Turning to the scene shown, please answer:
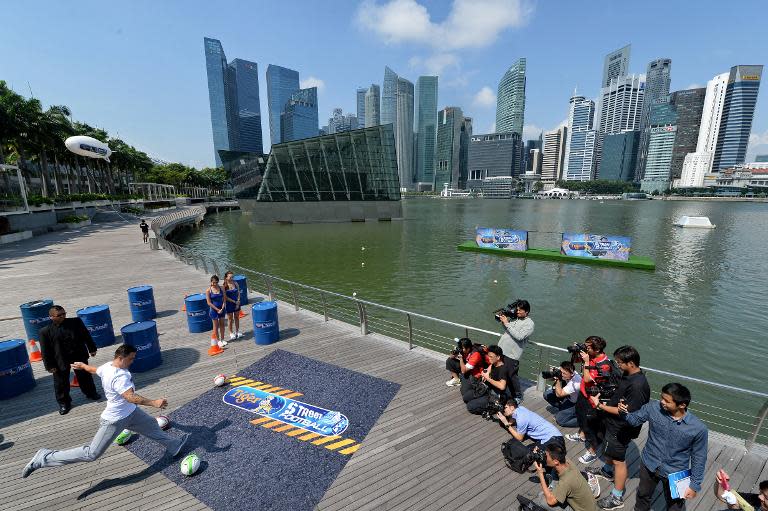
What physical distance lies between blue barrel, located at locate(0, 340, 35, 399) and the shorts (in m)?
10.9

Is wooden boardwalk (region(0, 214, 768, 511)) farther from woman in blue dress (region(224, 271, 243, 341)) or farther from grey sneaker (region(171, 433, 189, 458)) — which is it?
woman in blue dress (region(224, 271, 243, 341))

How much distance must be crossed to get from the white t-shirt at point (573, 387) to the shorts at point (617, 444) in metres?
1.26

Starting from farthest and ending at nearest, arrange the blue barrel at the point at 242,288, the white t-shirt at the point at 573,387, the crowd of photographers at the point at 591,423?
the blue barrel at the point at 242,288 → the white t-shirt at the point at 573,387 → the crowd of photographers at the point at 591,423

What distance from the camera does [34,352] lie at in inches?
341

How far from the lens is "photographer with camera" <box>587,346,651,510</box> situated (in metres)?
4.10

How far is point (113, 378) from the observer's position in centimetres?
459

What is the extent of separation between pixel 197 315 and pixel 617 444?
1076cm

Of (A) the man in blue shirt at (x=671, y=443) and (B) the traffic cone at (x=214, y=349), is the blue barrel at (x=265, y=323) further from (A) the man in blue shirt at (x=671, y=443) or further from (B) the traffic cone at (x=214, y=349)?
(A) the man in blue shirt at (x=671, y=443)

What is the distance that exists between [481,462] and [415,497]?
1253 millimetres

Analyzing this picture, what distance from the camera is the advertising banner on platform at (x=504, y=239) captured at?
1182 inches

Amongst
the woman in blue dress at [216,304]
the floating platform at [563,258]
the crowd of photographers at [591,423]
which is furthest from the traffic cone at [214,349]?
the floating platform at [563,258]

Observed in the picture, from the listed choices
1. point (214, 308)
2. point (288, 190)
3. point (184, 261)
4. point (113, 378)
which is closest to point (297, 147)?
point (288, 190)

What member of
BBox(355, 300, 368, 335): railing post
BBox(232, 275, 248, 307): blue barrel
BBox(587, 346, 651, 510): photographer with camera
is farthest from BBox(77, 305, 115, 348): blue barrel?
BBox(587, 346, 651, 510): photographer with camera

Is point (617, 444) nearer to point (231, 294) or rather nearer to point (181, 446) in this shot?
point (181, 446)
